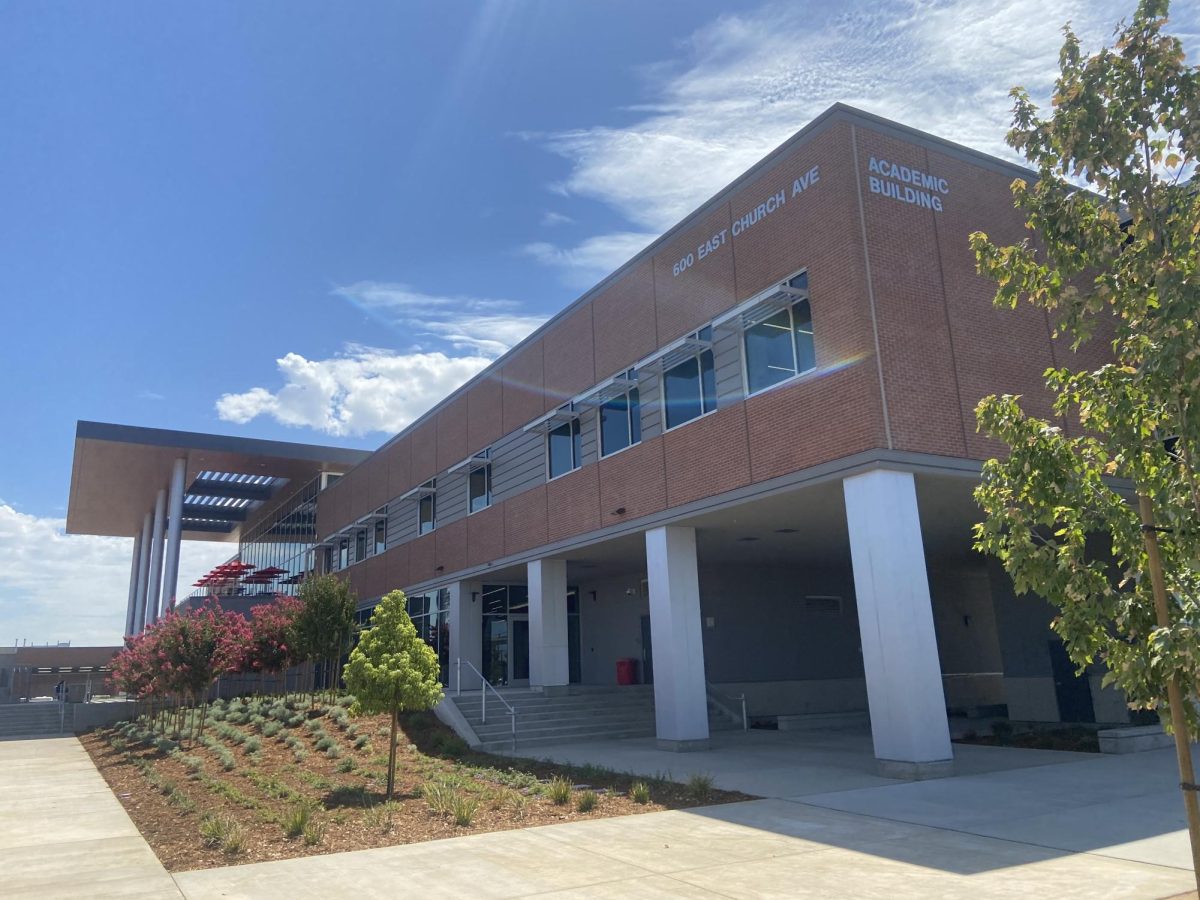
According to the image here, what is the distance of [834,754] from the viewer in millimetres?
16109

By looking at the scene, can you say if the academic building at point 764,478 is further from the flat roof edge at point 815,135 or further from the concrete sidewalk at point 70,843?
the concrete sidewalk at point 70,843

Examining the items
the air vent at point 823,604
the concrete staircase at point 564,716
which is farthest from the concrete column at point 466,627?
the air vent at point 823,604

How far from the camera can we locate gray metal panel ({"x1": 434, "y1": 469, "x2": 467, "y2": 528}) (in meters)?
28.7

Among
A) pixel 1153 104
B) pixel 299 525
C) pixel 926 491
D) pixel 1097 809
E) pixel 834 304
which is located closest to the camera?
pixel 1153 104

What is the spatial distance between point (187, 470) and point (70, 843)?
116ft

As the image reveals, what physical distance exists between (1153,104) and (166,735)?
2465 cm

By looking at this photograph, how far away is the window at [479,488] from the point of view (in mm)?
26922

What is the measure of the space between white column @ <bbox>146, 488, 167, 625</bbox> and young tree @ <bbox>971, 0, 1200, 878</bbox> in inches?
1905

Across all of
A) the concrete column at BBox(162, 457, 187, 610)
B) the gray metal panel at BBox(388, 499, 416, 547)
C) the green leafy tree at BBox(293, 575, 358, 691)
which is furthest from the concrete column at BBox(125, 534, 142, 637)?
the green leafy tree at BBox(293, 575, 358, 691)

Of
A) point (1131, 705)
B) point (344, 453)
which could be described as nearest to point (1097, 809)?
point (1131, 705)

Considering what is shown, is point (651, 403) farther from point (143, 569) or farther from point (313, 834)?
point (143, 569)

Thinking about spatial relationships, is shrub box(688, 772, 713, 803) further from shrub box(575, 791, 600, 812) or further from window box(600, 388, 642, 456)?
window box(600, 388, 642, 456)

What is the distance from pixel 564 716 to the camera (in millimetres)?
21000

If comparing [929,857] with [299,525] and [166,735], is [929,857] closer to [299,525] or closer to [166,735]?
[166,735]
